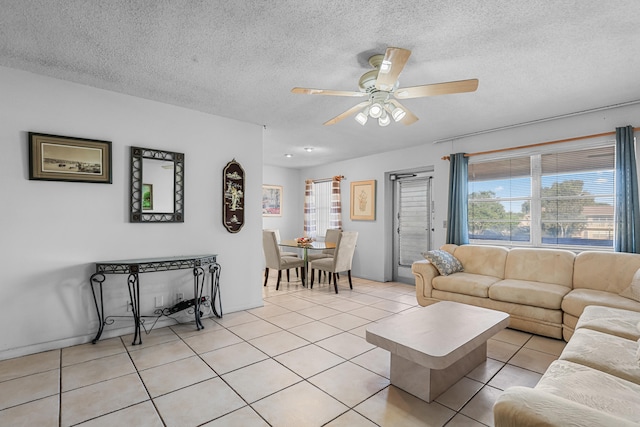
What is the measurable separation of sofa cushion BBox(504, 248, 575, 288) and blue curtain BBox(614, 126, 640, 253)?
489 mm

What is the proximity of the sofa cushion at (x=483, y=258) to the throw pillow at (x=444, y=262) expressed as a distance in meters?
0.14

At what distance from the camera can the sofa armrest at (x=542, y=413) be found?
39.9 inches

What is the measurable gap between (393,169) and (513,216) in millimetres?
2147

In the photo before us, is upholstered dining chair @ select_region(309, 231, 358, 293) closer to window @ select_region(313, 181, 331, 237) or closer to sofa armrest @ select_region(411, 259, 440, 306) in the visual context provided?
sofa armrest @ select_region(411, 259, 440, 306)

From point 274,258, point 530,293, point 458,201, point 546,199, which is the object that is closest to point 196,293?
point 274,258

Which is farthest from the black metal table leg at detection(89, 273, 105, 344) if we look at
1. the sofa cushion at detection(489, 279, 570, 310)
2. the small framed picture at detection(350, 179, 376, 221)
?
the small framed picture at detection(350, 179, 376, 221)

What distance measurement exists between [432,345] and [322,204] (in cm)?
549

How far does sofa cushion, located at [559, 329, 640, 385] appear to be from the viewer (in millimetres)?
1617

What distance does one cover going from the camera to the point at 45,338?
277 centimetres

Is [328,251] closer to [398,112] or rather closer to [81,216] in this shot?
[398,112]

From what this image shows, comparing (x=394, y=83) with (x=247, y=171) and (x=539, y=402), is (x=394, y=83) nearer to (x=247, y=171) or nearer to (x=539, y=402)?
(x=539, y=402)

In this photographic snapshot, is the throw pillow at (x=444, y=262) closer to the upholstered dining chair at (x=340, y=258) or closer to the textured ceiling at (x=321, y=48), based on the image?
the upholstered dining chair at (x=340, y=258)

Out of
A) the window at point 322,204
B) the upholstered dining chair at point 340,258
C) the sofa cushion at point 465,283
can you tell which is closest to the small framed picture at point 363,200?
the window at point 322,204

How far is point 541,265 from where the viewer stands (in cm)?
365
